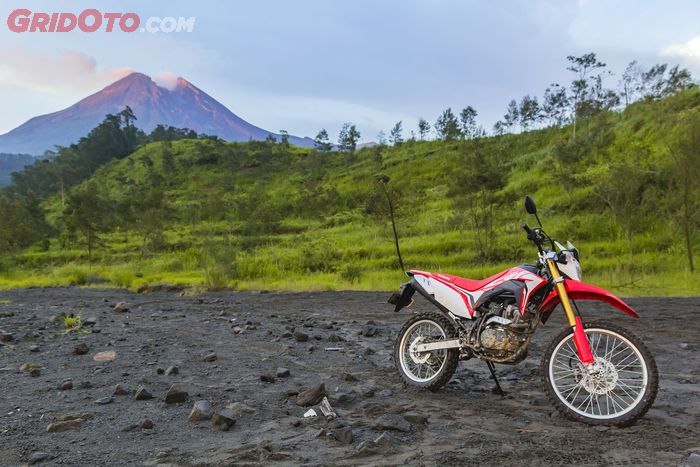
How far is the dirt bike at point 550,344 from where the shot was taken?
4254 millimetres

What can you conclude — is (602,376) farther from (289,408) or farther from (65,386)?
(65,386)

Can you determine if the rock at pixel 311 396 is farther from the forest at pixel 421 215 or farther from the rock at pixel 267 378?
the forest at pixel 421 215

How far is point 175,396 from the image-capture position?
4785mm

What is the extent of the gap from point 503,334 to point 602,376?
2.96ft

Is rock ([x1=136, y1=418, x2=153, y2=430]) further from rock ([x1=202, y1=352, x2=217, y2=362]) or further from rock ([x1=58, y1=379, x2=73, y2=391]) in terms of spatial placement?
rock ([x1=202, y1=352, x2=217, y2=362])

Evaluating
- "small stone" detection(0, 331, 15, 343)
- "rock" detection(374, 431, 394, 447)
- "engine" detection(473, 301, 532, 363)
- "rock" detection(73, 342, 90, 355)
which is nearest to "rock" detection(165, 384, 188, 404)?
"rock" detection(374, 431, 394, 447)

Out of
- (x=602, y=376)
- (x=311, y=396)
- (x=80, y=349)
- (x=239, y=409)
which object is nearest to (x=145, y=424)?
(x=239, y=409)

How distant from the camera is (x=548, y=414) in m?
4.44

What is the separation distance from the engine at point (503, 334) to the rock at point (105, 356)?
15.8 feet

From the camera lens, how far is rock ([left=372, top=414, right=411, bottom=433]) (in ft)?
13.1

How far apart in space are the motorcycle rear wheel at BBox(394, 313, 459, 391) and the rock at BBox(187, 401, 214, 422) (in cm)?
215

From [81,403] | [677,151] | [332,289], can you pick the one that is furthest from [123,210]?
[81,403]

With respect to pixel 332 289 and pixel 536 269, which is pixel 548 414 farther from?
pixel 332 289

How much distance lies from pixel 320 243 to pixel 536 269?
3308 cm
